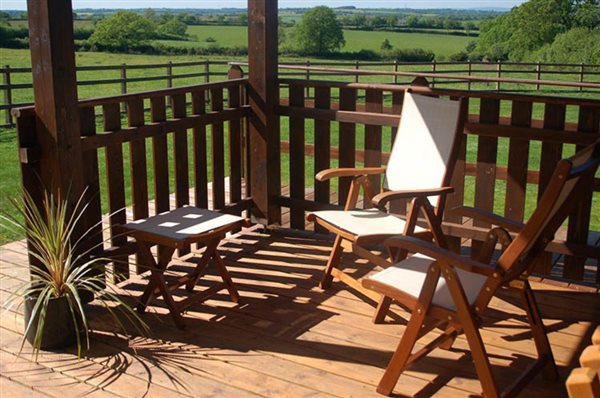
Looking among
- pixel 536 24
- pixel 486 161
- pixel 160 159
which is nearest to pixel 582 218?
pixel 486 161

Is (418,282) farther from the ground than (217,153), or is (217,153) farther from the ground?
(217,153)

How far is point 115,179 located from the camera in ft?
12.7

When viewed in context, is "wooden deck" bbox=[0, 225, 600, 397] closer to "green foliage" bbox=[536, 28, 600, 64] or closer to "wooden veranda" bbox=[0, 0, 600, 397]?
"wooden veranda" bbox=[0, 0, 600, 397]

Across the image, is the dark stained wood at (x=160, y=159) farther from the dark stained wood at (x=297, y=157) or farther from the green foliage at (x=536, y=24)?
the green foliage at (x=536, y=24)

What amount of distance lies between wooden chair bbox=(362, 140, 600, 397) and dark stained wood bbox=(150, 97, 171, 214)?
5.87 feet

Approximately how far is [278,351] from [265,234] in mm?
1875

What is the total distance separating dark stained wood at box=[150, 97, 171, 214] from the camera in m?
4.12

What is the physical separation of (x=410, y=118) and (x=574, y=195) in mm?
1560

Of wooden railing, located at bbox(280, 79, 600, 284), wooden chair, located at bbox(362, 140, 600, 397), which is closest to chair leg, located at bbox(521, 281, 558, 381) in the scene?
wooden chair, located at bbox(362, 140, 600, 397)

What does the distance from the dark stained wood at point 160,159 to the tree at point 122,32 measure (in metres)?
22.9

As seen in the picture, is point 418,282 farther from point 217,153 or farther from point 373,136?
point 217,153

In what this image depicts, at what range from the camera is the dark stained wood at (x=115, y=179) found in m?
3.76

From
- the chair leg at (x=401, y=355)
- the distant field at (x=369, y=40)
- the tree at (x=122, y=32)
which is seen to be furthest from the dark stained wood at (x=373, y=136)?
the distant field at (x=369, y=40)

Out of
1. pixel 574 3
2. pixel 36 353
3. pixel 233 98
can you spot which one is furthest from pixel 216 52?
pixel 36 353
